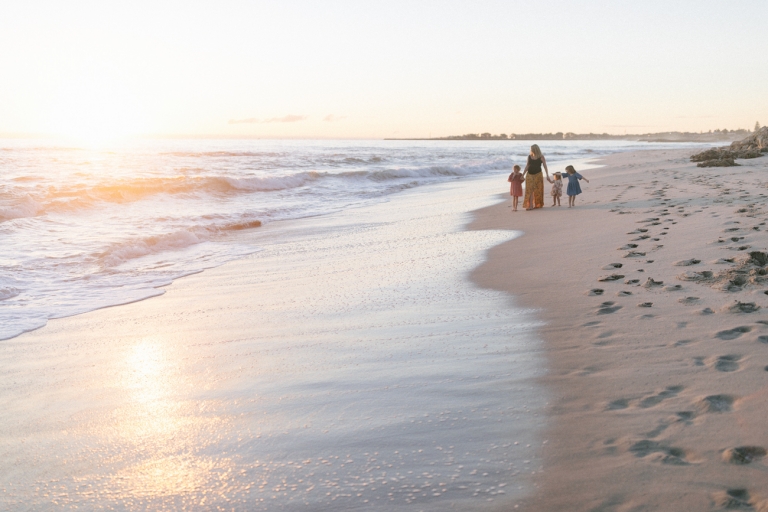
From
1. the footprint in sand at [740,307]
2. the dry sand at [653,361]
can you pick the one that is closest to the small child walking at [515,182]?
the dry sand at [653,361]

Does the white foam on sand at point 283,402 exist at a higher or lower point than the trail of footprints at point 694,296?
lower

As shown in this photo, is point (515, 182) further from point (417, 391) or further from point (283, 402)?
point (283, 402)

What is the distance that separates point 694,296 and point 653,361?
146cm

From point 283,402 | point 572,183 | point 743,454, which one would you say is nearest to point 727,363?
point 743,454

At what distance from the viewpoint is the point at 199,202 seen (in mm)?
17016

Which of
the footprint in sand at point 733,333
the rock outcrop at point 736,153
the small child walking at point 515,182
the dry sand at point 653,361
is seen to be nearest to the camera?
the dry sand at point 653,361

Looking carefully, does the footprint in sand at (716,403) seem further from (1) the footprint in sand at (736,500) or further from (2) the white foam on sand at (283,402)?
(2) the white foam on sand at (283,402)

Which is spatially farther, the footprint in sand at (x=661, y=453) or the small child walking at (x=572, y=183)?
the small child walking at (x=572, y=183)

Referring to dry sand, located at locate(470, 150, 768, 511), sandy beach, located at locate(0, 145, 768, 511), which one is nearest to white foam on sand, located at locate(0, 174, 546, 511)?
sandy beach, located at locate(0, 145, 768, 511)

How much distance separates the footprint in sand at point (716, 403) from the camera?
267cm

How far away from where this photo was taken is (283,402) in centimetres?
320

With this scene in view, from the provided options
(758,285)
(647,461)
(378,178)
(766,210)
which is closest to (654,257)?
(758,285)

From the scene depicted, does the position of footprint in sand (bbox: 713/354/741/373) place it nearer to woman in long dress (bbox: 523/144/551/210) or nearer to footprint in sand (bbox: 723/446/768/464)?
footprint in sand (bbox: 723/446/768/464)

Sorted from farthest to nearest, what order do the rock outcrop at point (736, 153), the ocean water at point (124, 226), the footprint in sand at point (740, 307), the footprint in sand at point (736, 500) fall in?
1. the rock outcrop at point (736, 153)
2. the ocean water at point (124, 226)
3. the footprint in sand at point (740, 307)
4. the footprint in sand at point (736, 500)
